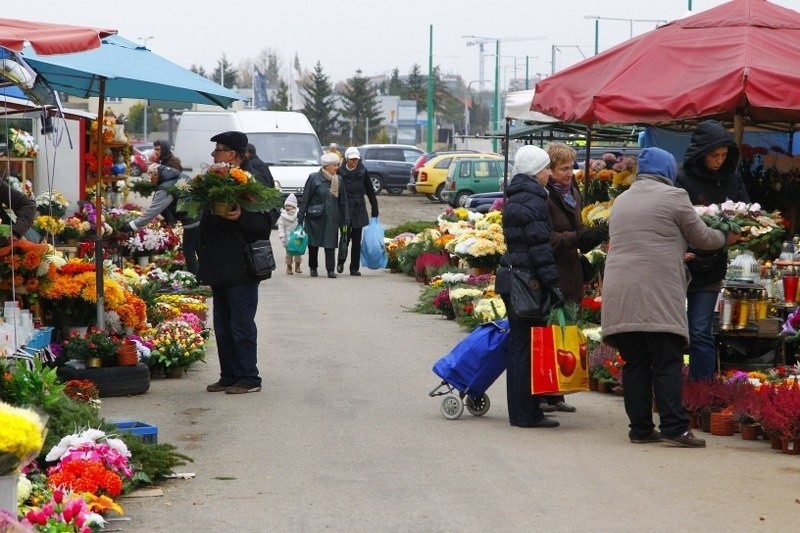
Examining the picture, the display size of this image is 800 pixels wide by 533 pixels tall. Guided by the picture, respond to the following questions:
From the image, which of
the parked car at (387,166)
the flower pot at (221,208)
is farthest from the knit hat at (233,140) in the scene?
the parked car at (387,166)

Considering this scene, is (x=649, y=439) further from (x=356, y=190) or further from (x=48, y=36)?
(x=356, y=190)

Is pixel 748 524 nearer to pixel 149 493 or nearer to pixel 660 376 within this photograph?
pixel 660 376

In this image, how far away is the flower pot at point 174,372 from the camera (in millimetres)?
10750

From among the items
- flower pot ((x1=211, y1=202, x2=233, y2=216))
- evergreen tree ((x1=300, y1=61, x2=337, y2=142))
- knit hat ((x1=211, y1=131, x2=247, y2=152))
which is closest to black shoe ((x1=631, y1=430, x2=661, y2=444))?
flower pot ((x1=211, y1=202, x2=233, y2=216))

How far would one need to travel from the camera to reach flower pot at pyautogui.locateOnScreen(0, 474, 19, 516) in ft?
15.0

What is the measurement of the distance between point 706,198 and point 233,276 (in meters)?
3.50

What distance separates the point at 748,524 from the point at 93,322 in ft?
19.6

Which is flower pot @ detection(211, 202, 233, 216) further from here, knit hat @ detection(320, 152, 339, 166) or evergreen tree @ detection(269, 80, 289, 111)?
evergreen tree @ detection(269, 80, 289, 111)

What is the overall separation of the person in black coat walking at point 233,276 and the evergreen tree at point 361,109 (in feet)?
268

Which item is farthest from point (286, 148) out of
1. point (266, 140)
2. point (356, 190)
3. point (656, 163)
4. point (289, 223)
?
point (656, 163)

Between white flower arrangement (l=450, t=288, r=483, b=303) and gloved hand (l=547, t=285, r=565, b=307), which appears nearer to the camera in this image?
gloved hand (l=547, t=285, r=565, b=307)

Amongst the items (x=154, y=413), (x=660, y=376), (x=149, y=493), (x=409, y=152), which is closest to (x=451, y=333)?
(x=154, y=413)

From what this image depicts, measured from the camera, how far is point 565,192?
886cm

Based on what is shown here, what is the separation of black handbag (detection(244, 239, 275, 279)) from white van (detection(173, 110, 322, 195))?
1967 centimetres
